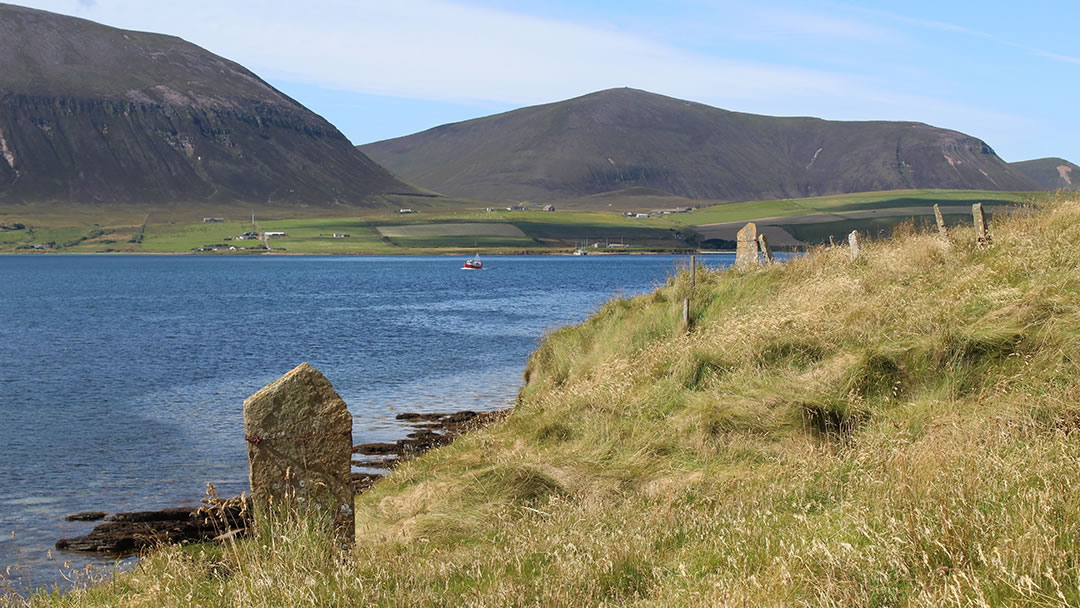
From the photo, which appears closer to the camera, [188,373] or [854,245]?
[854,245]

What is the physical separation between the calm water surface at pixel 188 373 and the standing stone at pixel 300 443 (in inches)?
278

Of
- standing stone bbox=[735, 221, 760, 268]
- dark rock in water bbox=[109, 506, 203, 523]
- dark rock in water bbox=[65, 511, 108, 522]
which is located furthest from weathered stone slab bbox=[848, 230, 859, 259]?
dark rock in water bbox=[65, 511, 108, 522]

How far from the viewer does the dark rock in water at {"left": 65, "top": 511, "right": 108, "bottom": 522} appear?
18266 millimetres

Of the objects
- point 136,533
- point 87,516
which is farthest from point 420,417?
point 136,533

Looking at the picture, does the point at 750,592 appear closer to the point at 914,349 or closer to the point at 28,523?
the point at 914,349

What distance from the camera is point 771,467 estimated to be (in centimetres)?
1080

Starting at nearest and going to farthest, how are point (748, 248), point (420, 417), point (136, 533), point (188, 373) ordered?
1. point (136, 533)
2. point (748, 248)
3. point (420, 417)
4. point (188, 373)

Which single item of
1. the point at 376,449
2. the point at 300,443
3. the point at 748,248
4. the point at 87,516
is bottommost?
the point at 376,449

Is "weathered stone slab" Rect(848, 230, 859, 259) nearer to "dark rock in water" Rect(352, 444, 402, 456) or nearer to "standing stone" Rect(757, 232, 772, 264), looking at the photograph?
"standing stone" Rect(757, 232, 772, 264)

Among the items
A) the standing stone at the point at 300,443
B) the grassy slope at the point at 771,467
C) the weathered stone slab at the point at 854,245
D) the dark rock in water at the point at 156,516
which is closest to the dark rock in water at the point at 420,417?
the grassy slope at the point at 771,467

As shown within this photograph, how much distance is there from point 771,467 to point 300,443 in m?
5.42

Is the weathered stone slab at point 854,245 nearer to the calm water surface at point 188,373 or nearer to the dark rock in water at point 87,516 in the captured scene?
the calm water surface at point 188,373

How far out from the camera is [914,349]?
14406 millimetres

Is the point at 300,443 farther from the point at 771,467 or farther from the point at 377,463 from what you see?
the point at 377,463
